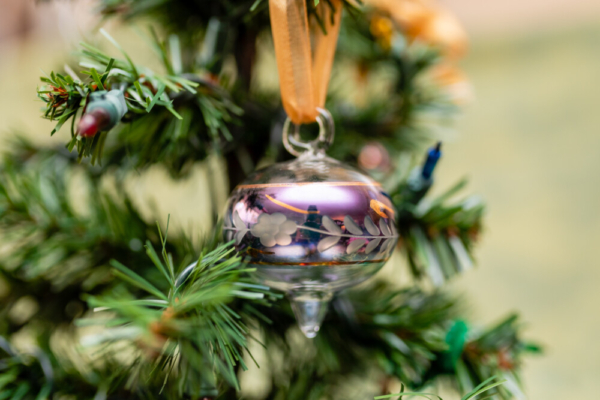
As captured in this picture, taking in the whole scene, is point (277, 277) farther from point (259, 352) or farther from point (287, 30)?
point (259, 352)

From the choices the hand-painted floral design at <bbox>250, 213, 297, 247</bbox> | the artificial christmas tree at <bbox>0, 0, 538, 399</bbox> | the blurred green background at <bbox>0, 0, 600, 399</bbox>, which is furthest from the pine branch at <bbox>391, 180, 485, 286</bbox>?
the blurred green background at <bbox>0, 0, 600, 399</bbox>

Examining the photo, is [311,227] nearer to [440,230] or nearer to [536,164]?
[440,230]

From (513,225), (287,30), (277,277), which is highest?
(287,30)

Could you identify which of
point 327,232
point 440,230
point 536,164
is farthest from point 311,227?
point 536,164

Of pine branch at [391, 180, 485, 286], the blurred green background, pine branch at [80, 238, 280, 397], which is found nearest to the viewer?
pine branch at [80, 238, 280, 397]

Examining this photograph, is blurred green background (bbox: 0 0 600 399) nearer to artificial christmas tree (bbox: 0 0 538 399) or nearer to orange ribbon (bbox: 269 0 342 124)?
artificial christmas tree (bbox: 0 0 538 399)

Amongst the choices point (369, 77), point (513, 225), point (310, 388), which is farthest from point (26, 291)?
point (513, 225)
